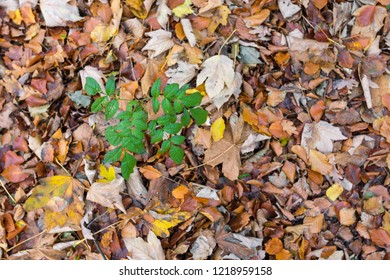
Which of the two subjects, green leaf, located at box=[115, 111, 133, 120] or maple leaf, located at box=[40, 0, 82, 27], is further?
maple leaf, located at box=[40, 0, 82, 27]

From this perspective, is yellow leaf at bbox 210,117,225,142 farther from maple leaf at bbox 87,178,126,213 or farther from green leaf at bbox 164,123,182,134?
maple leaf at bbox 87,178,126,213

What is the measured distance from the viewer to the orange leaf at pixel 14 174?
1.74m

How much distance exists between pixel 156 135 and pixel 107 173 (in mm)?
251

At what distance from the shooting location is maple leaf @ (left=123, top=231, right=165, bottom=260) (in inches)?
66.0

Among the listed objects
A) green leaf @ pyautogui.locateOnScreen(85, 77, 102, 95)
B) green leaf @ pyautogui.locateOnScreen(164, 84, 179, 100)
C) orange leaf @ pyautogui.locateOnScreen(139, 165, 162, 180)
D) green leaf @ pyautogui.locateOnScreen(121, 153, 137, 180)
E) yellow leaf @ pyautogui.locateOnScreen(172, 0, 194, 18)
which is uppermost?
yellow leaf @ pyautogui.locateOnScreen(172, 0, 194, 18)

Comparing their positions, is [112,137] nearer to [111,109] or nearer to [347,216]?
[111,109]

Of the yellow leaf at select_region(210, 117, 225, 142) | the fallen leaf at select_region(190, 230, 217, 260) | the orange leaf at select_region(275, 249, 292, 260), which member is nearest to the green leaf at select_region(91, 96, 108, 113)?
the yellow leaf at select_region(210, 117, 225, 142)

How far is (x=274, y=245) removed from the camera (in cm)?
168

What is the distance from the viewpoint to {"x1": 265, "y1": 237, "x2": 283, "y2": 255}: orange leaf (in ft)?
5.52

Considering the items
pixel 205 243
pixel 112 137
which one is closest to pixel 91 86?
pixel 112 137

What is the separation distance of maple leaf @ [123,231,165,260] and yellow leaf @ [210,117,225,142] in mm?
445

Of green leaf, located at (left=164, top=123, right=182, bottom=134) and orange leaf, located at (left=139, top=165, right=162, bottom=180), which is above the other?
green leaf, located at (left=164, top=123, right=182, bottom=134)

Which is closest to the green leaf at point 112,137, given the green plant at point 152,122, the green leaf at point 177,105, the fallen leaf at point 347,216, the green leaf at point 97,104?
the green plant at point 152,122

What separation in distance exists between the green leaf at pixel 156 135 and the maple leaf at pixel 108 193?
0.20 metres
